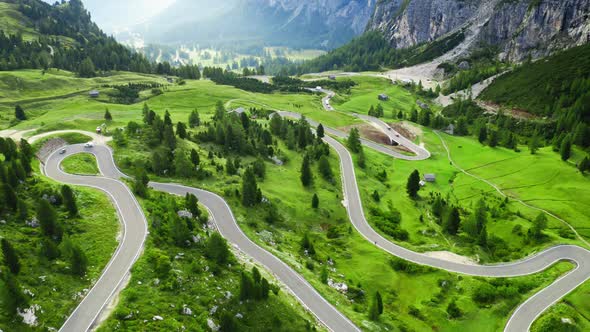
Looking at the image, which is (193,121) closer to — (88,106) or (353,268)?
(88,106)

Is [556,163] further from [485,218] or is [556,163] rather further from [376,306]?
[376,306]

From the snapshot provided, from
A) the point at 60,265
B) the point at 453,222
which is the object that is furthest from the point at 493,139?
the point at 60,265

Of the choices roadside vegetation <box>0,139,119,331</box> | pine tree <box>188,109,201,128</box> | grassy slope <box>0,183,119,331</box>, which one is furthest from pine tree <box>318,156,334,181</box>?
grassy slope <box>0,183,119,331</box>

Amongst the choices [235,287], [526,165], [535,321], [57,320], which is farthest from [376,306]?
[526,165]

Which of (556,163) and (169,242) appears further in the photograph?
(556,163)

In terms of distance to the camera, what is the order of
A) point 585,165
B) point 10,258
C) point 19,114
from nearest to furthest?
1. point 10,258
2. point 585,165
3. point 19,114

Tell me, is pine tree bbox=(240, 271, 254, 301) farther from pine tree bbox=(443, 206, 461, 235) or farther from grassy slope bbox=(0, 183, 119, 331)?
pine tree bbox=(443, 206, 461, 235)

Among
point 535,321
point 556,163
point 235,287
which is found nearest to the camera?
point 235,287
